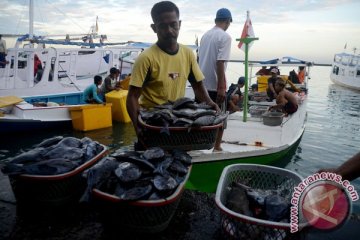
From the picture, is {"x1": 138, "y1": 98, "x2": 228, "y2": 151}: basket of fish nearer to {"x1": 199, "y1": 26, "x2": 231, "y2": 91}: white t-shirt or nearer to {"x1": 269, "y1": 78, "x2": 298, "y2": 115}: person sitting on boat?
{"x1": 199, "y1": 26, "x2": 231, "y2": 91}: white t-shirt

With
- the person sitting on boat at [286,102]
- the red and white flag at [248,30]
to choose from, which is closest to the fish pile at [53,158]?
the red and white flag at [248,30]

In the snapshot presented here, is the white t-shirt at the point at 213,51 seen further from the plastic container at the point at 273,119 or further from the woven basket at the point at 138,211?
the woven basket at the point at 138,211

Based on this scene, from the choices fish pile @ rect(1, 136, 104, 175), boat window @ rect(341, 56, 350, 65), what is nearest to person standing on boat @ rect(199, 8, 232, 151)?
fish pile @ rect(1, 136, 104, 175)

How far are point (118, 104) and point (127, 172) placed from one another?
1184 centimetres

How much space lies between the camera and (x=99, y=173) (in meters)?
2.25

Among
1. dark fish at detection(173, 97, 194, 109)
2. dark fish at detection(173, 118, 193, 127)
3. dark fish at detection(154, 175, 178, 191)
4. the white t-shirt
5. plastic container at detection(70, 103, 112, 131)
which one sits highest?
the white t-shirt

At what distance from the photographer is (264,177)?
2896mm

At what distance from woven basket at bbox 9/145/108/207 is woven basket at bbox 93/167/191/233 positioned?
44cm

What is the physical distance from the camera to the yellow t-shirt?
2.90m

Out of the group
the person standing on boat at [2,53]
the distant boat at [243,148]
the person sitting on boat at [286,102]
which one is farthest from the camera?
the person standing on boat at [2,53]

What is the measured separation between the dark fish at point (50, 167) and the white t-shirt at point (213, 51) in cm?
327

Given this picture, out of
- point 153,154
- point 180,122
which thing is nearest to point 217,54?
point 180,122

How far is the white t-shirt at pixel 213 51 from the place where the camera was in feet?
16.0

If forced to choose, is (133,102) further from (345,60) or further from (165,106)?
(345,60)
